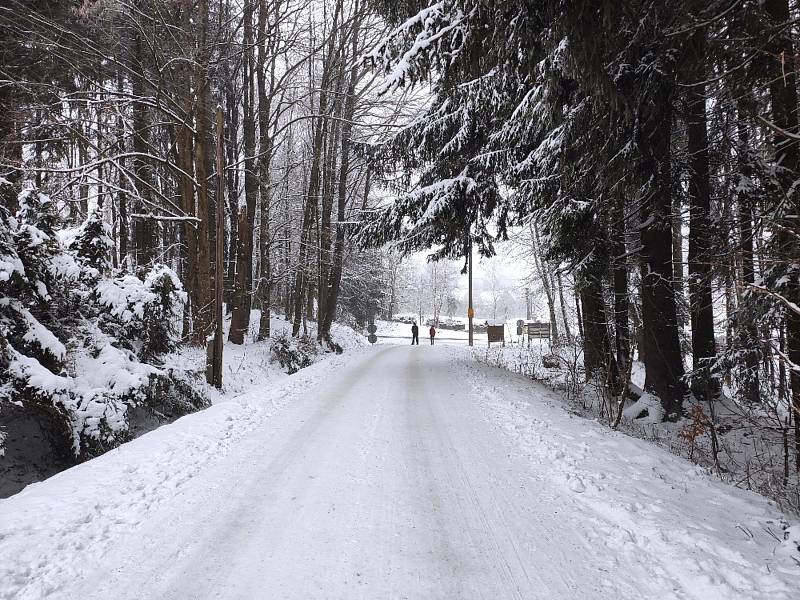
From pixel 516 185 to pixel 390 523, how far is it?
7933 millimetres

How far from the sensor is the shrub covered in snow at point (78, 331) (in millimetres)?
5652

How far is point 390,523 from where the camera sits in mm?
3271

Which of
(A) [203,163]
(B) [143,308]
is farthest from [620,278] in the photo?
(A) [203,163]

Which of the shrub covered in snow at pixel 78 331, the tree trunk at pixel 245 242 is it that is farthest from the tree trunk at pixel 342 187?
the shrub covered in snow at pixel 78 331

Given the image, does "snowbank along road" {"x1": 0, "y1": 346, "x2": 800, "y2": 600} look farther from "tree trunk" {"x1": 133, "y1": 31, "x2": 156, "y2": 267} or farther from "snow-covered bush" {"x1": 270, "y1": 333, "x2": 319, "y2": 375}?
"tree trunk" {"x1": 133, "y1": 31, "x2": 156, "y2": 267}

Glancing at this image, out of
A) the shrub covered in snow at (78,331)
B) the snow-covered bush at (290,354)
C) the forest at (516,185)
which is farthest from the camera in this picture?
the snow-covered bush at (290,354)

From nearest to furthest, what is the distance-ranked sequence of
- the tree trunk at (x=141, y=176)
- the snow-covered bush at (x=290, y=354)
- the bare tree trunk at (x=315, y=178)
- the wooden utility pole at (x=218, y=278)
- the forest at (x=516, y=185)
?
the forest at (x=516, y=185)
the wooden utility pole at (x=218, y=278)
the tree trunk at (x=141, y=176)
the snow-covered bush at (x=290, y=354)
the bare tree trunk at (x=315, y=178)

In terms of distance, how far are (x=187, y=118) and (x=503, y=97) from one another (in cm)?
797

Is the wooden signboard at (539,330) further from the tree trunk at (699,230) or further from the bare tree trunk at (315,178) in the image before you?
the tree trunk at (699,230)

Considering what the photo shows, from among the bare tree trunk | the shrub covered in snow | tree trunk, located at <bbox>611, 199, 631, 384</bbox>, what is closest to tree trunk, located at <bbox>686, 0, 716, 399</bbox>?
tree trunk, located at <bbox>611, 199, 631, 384</bbox>

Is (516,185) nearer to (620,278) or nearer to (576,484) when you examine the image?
(620,278)

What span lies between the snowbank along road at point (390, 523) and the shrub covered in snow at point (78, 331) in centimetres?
152

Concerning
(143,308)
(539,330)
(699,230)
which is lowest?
(539,330)

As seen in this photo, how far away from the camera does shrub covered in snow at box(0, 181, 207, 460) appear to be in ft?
18.5
